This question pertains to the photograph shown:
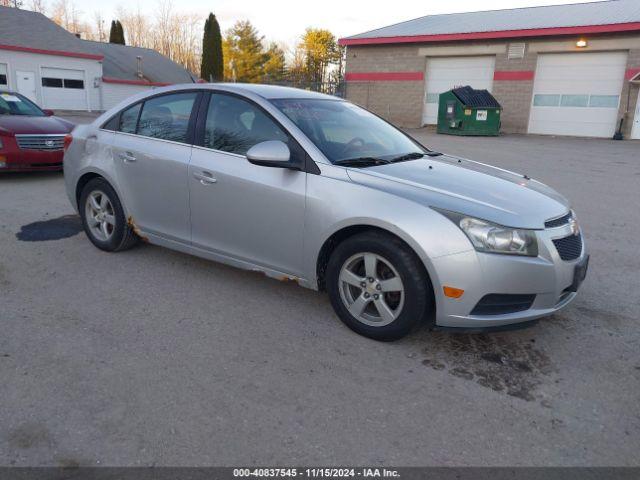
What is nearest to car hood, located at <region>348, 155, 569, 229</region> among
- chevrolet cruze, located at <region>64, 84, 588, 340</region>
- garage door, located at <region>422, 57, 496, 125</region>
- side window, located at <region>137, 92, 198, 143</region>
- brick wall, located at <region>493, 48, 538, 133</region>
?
chevrolet cruze, located at <region>64, 84, 588, 340</region>

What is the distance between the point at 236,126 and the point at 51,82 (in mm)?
31535

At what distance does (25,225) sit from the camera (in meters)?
5.97

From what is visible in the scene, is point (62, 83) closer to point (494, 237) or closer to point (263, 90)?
point (263, 90)

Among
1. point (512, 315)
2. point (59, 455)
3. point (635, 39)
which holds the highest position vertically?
point (635, 39)

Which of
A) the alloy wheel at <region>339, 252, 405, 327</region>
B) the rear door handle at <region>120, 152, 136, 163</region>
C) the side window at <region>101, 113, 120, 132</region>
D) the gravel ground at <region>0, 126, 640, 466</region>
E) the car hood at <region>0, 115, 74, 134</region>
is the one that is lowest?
the gravel ground at <region>0, 126, 640, 466</region>

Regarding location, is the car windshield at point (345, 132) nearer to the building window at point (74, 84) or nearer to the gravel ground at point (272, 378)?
the gravel ground at point (272, 378)

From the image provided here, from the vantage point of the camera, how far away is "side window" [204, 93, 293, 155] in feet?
12.8

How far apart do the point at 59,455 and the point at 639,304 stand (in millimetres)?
4088

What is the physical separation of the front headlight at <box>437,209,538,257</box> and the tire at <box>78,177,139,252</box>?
122 inches

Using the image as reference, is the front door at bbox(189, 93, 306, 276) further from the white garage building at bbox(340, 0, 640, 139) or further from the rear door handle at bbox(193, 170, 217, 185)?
the white garage building at bbox(340, 0, 640, 139)

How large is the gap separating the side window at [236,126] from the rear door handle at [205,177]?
0.72 feet

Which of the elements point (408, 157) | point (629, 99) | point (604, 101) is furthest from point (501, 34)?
point (408, 157)

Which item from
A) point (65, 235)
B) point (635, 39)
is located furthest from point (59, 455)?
point (635, 39)

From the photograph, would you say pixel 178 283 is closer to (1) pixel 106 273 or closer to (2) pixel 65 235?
(1) pixel 106 273
